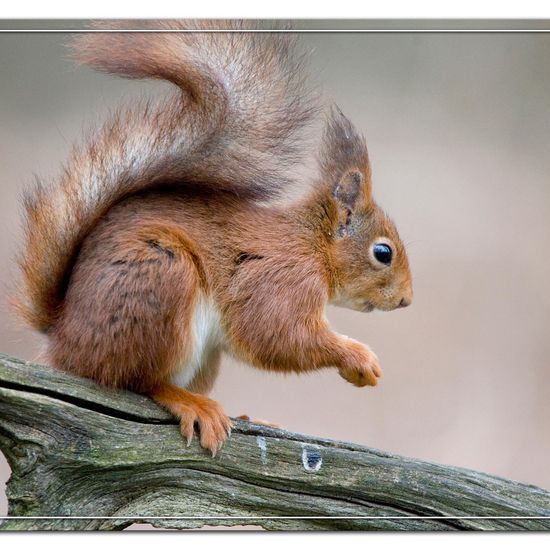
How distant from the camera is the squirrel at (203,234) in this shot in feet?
5.62

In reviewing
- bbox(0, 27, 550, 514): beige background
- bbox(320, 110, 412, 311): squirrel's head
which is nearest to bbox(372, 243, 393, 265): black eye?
bbox(320, 110, 412, 311): squirrel's head

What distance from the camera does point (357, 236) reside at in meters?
2.02

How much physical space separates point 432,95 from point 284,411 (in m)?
0.91

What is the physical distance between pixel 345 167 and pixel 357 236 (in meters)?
0.17

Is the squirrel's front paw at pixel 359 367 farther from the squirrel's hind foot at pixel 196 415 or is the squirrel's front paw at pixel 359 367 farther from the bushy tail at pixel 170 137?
the bushy tail at pixel 170 137

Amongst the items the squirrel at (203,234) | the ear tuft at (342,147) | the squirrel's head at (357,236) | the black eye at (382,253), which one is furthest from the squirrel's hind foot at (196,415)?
the ear tuft at (342,147)

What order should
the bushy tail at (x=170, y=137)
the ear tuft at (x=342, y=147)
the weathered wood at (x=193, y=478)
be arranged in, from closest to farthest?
the weathered wood at (x=193, y=478) → the bushy tail at (x=170, y=137) → the ear tuft at (x=342, y=147)

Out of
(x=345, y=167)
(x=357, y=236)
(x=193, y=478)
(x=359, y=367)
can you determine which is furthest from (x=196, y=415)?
(x=345, y=167)

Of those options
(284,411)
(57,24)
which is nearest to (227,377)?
(284,411)

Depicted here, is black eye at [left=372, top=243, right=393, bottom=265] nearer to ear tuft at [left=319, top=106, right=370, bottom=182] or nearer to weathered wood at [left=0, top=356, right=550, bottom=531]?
ear tuft at [left=319, top=106, right=370, bottom=182]

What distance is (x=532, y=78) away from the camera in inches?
80.7

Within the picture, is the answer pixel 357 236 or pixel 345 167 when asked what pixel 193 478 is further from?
pixel 345 167

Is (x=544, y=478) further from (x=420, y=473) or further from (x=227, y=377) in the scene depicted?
(x=227, y=377)

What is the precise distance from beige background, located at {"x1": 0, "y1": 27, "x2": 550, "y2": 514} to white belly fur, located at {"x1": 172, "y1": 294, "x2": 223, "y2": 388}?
0.20 meters
